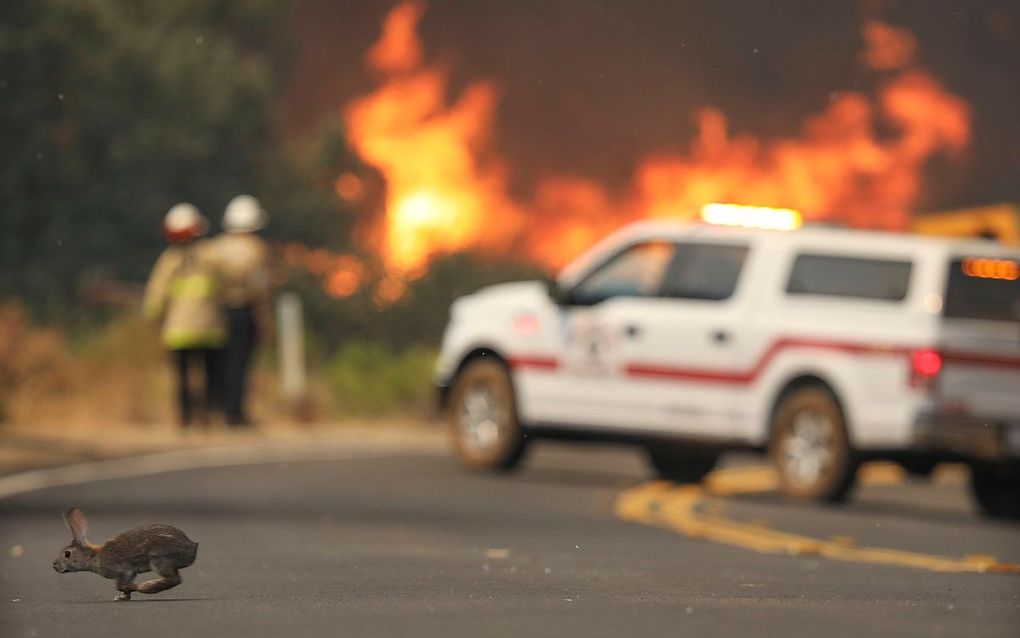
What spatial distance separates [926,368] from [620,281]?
294 cm

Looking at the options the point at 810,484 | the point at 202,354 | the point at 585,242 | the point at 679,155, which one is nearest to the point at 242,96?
the point at 585,242

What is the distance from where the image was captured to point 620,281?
18.8 metres

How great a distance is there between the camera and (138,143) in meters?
38.7

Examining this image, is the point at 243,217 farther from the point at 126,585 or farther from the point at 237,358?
the point at 126,585

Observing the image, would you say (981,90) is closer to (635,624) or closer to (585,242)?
(585,242)

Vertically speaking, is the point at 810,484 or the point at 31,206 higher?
the point at 31,206

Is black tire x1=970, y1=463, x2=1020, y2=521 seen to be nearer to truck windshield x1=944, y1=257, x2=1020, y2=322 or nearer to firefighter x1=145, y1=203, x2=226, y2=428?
truck windshield x1=944, y1=257, x2=1020, y2=322

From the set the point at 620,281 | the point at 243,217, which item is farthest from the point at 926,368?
the point at 243,217

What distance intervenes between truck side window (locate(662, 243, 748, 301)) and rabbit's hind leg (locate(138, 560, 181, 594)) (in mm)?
9351

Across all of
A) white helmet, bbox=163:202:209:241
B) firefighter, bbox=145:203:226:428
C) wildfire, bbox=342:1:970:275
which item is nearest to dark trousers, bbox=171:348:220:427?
firefighter, bbox=145:203:226:428

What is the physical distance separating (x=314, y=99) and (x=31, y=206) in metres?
10.6

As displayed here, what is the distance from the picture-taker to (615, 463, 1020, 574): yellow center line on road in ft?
41.2

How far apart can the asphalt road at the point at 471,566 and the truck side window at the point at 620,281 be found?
1.50 m

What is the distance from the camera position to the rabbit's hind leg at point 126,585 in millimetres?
9117
